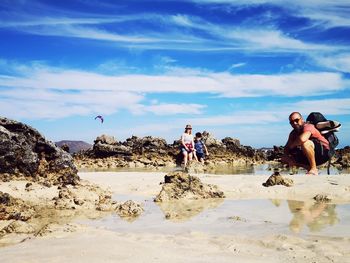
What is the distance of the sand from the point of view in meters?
3.45

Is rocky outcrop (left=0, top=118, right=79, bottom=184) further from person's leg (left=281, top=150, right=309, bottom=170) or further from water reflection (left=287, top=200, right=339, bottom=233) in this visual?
person's leg (left=281, top=150, right=309, bottom=170)

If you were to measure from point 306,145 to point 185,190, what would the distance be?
3146 mm

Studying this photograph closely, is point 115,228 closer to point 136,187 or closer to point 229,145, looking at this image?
point 136,187

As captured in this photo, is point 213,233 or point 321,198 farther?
point 321,198

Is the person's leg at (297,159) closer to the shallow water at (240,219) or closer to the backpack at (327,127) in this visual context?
the backpack at (327,127)

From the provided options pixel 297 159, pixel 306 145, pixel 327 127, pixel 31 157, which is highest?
pixel 327 127

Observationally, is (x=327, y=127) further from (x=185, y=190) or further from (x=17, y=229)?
(x=17, y=229)

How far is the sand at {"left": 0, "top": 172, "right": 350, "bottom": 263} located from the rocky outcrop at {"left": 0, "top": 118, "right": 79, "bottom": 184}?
90 centimetres

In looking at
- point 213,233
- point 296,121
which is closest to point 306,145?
point 296,121

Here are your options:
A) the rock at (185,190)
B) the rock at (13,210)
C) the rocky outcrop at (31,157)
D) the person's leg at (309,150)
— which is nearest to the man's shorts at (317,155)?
the person's leg at (309,150)

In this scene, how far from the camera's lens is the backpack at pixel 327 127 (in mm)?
9348

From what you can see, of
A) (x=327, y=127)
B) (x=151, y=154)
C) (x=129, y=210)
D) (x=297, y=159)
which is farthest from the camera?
(x=151, y=154)

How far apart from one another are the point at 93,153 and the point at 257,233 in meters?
21.4

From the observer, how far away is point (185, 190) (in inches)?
305
